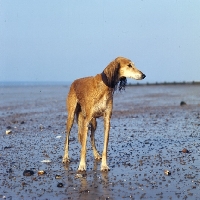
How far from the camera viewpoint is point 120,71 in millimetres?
9352

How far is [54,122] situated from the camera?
1852 centimetres

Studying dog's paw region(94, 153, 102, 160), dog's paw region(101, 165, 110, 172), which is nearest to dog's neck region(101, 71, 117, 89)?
dog's paw region(101, 165, 110, 172)

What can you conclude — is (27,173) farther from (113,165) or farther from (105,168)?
(113,165)

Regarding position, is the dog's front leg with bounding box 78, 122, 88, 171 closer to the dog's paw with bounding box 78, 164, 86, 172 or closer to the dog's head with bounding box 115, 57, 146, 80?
the dog's paw with bounding box 78, 164, 86, 172

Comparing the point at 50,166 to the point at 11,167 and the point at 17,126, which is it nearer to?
the point at 11,167

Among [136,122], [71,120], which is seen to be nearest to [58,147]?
[71,120]

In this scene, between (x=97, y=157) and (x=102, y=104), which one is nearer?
(x=102, y=104)

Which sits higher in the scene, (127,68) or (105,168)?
(127,68)

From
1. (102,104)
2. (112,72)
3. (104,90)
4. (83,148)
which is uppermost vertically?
(112,72)

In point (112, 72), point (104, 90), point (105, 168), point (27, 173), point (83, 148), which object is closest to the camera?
point (27, 173)

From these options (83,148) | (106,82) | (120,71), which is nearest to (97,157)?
(83,148)

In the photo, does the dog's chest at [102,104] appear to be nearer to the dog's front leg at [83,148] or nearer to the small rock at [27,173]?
the dog's front leg at [83,148]

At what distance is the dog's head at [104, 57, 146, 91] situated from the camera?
9242mm

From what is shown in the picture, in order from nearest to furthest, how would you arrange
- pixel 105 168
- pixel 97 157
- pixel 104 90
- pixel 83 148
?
pixel 105 168 → pixel 104 90 → pixel 83 148 → pixel 97 157
